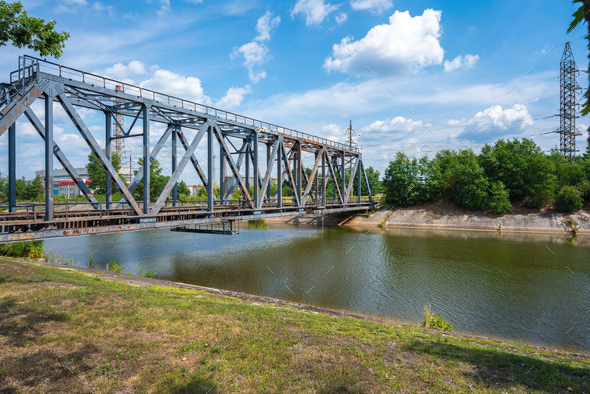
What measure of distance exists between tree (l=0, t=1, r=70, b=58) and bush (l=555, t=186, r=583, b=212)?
53974mm

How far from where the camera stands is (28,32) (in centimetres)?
959

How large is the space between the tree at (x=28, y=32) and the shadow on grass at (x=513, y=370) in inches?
545

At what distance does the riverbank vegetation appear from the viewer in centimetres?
4525

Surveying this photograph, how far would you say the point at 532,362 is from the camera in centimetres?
711

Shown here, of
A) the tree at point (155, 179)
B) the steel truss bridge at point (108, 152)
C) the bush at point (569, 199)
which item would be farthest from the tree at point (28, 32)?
the bush at point (569, 199)

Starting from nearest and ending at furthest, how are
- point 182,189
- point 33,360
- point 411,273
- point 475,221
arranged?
point 33,360, point 411,273, point 475,221, point 182,189

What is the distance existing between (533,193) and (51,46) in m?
56.5

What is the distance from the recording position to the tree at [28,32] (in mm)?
9125

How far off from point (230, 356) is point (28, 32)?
1115 cm

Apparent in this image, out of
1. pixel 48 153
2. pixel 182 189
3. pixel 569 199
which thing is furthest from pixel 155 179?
pixel 569 199

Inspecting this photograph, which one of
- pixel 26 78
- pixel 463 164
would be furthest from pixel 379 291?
pixel 463 164

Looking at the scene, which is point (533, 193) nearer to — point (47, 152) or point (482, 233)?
point (482, 233)

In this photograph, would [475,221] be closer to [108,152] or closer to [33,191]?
[108,152]

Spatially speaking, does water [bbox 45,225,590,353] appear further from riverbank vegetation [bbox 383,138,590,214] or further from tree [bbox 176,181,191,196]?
tree [bbox 176,181,191,196]
